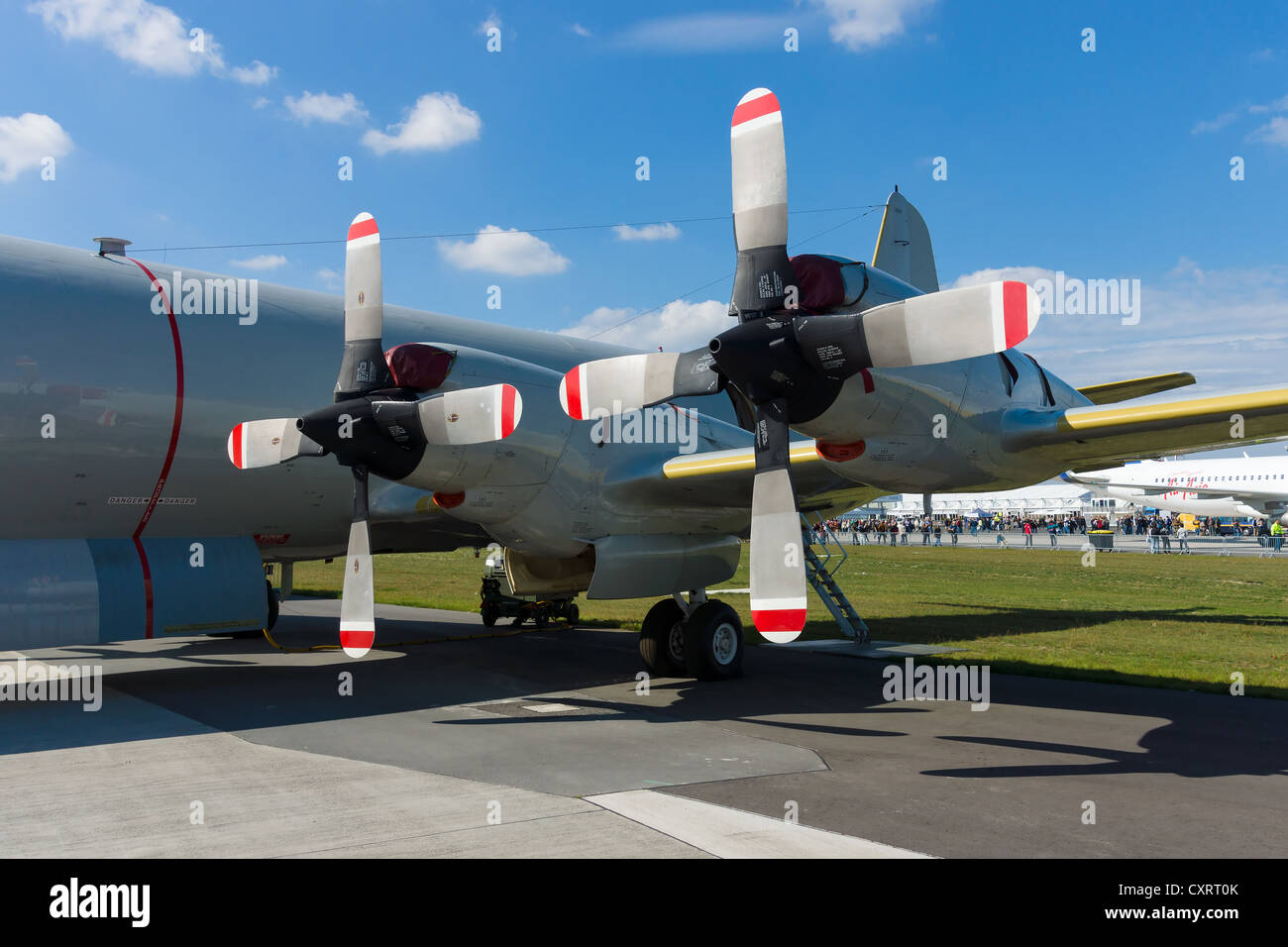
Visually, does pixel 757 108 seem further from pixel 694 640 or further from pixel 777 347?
pixel 694 640

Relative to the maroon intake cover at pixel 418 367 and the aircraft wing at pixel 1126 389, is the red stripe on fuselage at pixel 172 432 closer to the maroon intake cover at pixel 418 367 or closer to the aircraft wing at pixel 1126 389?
the maroon intake cover at pixel 418 367

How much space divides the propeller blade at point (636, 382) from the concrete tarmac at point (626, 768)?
2820 mm

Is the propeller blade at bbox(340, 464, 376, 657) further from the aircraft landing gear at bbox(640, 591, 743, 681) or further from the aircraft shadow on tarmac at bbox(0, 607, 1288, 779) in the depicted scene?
the aircraft landing gear at bbox(640, 591, 743, 681)

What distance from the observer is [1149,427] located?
24.3 feet

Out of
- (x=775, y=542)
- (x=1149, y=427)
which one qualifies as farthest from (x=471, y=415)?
(x=1149, y=427)

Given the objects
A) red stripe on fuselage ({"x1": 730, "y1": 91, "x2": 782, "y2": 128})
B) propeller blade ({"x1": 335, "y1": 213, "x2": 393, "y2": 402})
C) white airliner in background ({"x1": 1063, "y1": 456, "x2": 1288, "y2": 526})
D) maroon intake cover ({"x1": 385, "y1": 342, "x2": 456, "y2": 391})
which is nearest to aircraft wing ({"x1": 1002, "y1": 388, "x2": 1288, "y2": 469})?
red stripe on fuselage ({"x1": 730, "y1": 91, "x2": 782, "y2": 128})

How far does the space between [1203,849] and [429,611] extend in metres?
→ 16.3

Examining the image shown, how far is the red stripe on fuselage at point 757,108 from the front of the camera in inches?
280

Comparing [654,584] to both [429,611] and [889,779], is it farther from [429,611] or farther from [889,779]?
[429,611]

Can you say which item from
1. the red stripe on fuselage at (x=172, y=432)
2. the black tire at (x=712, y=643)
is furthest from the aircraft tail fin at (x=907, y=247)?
the red stripe on fuselage at (x=172, y=432)

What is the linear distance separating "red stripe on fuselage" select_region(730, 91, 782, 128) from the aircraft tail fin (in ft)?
17.7

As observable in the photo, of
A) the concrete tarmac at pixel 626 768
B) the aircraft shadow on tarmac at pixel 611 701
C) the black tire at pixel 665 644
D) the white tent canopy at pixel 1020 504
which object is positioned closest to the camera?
the concrete tarmac at pixel 626 768
